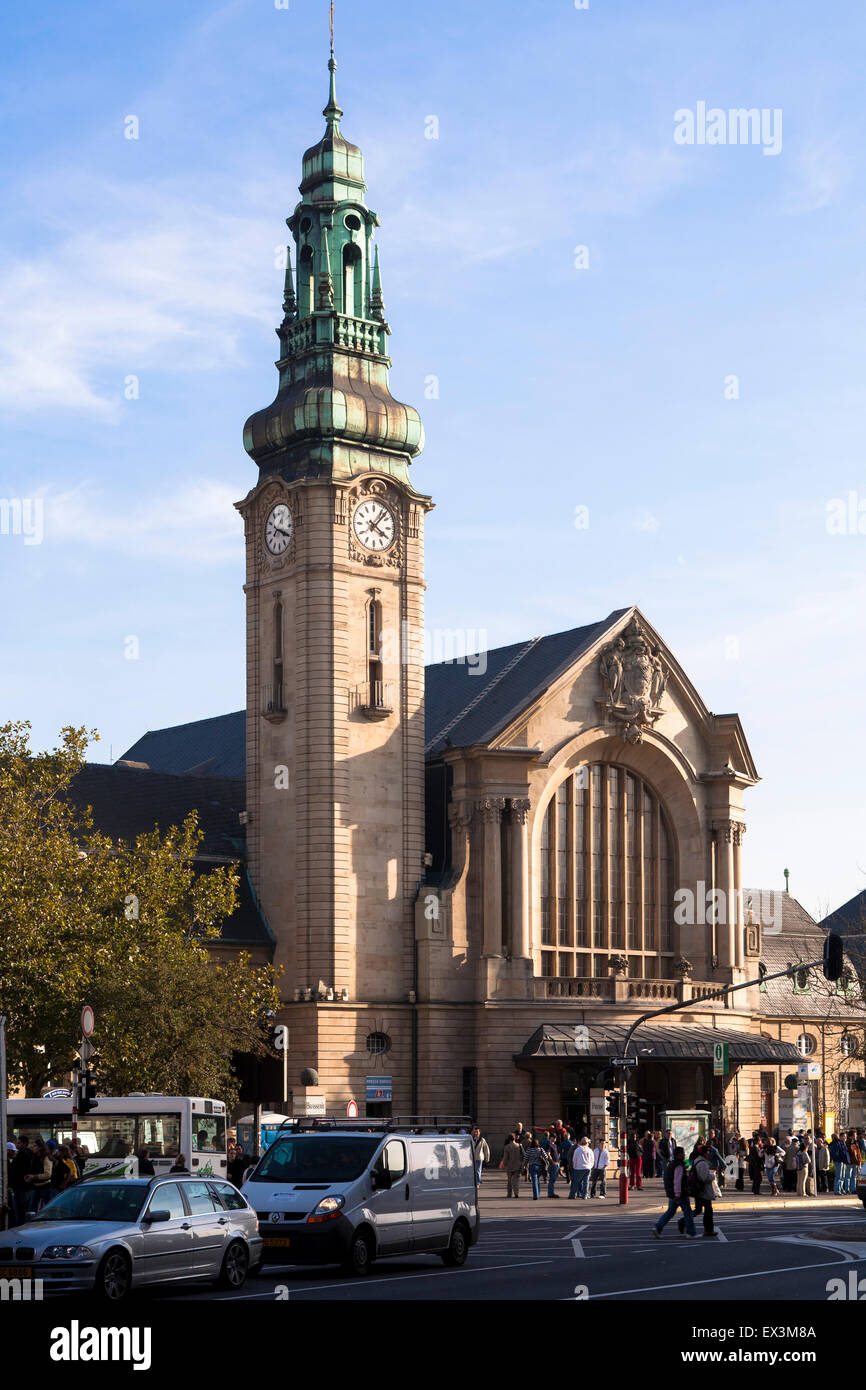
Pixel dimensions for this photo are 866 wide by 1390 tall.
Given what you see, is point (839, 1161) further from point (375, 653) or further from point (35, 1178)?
point (35, 1178)

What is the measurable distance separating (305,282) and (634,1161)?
1219 inches

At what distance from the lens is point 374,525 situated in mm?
64250

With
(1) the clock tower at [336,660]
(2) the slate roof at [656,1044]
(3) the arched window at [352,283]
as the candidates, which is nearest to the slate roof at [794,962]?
(2) the slate roof at [656,1044]

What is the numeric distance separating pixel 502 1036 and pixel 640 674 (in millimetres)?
13797

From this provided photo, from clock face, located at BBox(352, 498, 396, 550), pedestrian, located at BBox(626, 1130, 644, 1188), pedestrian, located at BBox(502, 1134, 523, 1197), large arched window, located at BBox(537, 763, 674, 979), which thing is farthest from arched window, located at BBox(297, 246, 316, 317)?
pedestrian, located at BBox(502, 1134, 523, 1197)

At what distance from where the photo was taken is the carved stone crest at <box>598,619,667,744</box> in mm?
67688

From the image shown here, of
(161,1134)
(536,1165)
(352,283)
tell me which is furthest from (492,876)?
(161,1134)

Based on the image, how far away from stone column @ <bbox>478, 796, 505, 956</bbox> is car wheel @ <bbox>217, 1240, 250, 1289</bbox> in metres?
38.4

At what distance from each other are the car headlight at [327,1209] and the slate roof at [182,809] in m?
35.5

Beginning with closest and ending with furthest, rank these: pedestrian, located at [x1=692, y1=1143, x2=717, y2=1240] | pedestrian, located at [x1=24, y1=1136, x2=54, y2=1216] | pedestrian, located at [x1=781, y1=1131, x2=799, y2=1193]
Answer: pedestrian, located at [x1=24, y1=1136, x2=54, y2=1216] → pedestrian, located at [x1=692, y1=1143, x2=717, y2=1240] → pedestrian, located at [x1=781, y1=1131, x2=799, y2=1193]

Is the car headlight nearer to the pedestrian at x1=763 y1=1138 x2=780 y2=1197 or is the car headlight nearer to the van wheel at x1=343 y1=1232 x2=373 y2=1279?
the van wheel at x1=343 y1=1232 x2=373 y2=1279

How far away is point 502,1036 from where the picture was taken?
6300 centimetres

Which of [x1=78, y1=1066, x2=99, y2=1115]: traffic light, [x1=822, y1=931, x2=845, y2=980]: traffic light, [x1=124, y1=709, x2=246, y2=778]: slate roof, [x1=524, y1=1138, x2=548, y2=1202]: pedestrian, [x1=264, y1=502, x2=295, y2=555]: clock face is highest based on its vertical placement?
[x1=264, y1=502, x2=295, y2=555]: clock face
